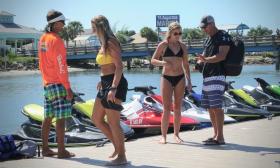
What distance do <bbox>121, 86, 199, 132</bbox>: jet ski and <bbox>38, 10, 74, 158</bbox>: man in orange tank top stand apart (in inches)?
109

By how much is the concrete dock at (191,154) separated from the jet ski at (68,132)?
0.40 meters

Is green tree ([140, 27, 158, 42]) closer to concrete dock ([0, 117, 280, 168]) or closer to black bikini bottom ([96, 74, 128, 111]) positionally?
concrete dock ([0, 117, 280, 168])

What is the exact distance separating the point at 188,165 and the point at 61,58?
77.6 inches

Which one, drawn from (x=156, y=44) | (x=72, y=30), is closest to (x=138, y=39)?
(x=72, y=30)

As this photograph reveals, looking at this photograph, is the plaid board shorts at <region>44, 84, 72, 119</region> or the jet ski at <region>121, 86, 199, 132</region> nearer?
the plaid board shorts at <region>44, 84, 72, 119</region>

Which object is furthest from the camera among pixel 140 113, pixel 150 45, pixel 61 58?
pixel 150 45

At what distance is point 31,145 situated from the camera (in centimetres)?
664

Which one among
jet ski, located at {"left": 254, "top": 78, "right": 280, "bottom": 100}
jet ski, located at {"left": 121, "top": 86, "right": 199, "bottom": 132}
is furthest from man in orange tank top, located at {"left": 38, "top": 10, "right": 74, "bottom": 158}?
jet ski, located at {"left": 254, "top": 78, "right": 280, "bottom": 100}

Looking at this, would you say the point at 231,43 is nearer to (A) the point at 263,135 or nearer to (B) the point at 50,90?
(A) the point at 263,135

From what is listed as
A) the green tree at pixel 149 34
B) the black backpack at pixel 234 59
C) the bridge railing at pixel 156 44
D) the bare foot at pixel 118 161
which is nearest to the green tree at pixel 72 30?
the green tree at pixel 149 34

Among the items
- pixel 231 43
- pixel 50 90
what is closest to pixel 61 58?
pixel 50 90

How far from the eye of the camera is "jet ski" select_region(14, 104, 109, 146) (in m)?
7.71

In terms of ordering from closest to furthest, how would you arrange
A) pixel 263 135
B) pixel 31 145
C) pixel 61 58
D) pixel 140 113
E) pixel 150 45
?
pixel 61 58
pixel 31 145
pixel 263 135
pixel 140 113
pixel 150 45

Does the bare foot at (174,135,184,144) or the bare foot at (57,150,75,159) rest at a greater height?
the bare foot at (57,150,75,159)
